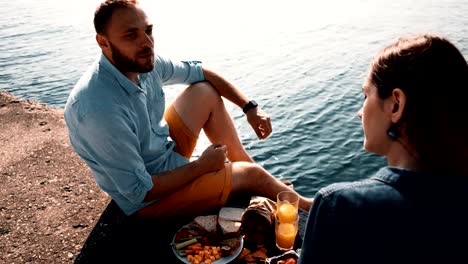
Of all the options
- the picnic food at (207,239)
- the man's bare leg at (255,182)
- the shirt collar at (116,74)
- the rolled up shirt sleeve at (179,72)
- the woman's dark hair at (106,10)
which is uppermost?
the woman's dark hair at (106,10)

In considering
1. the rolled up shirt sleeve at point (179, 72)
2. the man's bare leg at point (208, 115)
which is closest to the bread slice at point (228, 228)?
the man's bare leg at point (208, 115)

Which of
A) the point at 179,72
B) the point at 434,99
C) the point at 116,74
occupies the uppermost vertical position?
the point at 434,99

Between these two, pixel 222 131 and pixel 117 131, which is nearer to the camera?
pixel 117 131

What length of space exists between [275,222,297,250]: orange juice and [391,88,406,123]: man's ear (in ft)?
8.70

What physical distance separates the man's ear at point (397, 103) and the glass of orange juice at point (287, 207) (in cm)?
258

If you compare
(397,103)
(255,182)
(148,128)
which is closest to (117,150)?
(148,128)

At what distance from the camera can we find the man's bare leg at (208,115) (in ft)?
17.3

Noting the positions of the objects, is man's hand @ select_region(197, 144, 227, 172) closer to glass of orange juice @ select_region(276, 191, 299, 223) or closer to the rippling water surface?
glass of orange juice @ select_region(276, 191, 299, 223)

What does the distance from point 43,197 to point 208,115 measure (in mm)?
2570

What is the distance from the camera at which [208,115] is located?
212 inches

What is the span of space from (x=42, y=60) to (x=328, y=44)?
12.6m

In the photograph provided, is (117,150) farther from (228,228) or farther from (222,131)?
(222,131)

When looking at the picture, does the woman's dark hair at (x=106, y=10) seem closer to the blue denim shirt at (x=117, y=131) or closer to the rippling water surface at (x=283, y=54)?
the blue denim shirt at (x=117, y=131)

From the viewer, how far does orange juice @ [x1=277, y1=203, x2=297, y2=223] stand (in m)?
4.31
